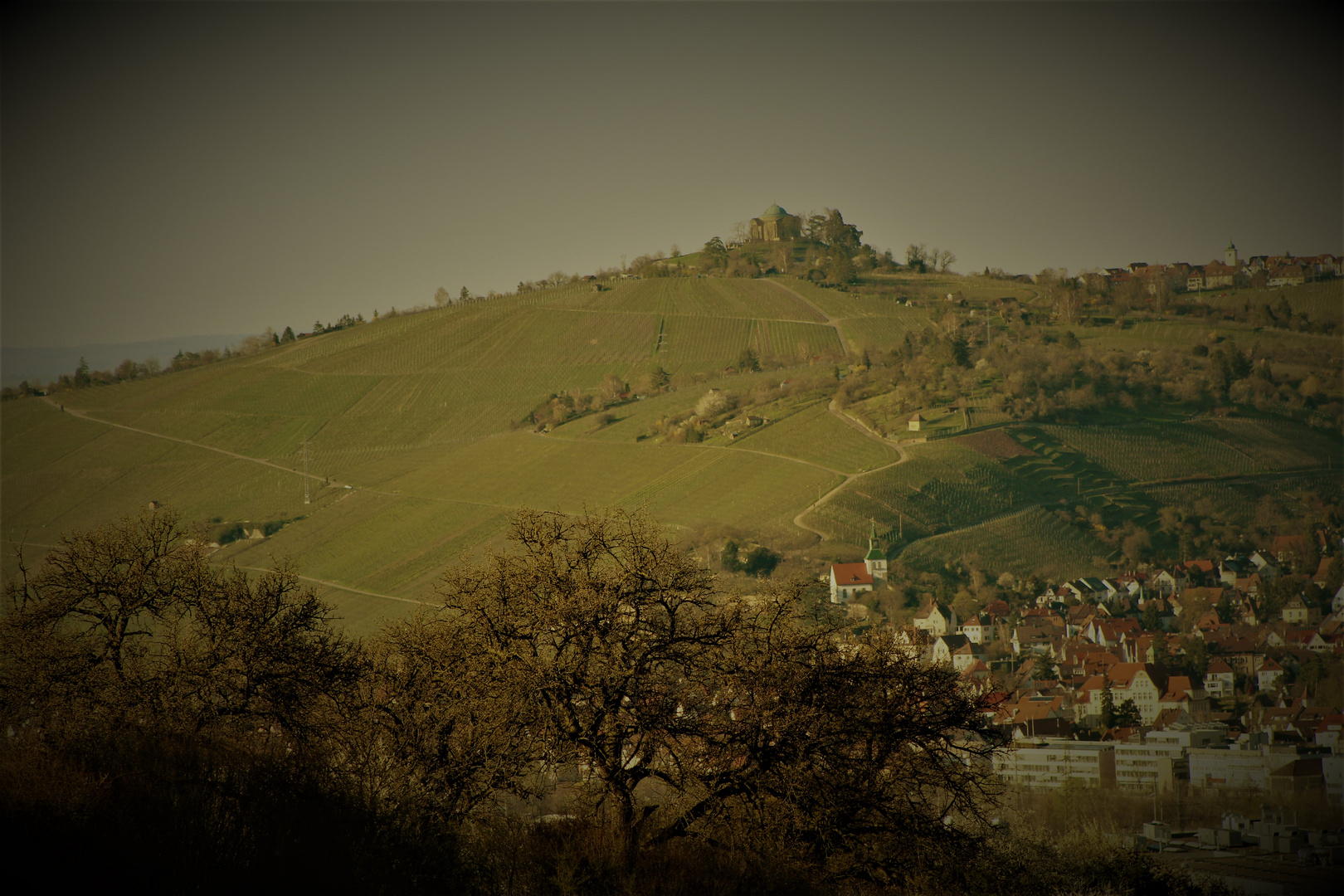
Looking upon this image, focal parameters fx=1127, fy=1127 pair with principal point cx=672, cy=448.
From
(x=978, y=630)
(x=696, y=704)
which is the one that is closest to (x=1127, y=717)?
(x=978, y=630)

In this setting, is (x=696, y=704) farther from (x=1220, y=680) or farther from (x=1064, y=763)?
(x=1220, y=680)

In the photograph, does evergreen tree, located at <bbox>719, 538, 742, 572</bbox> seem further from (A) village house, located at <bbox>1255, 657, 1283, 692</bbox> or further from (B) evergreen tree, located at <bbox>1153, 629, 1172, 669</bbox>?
(A) village house, located at <bbox>1255, 657, 1283, 692</bbox>

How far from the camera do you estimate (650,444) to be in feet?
381

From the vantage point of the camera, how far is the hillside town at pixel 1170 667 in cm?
5722

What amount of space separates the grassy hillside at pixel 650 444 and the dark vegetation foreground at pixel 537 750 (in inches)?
2194

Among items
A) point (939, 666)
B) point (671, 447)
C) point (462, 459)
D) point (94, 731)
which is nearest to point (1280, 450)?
point (671, 447)

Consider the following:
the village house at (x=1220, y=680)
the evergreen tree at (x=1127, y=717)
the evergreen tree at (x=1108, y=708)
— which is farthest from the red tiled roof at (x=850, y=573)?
the village house at (x=1220, y=680)

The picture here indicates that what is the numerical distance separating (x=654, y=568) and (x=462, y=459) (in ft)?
336

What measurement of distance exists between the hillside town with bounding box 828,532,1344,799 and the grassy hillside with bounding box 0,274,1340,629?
21.4 feet

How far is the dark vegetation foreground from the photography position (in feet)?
41.3

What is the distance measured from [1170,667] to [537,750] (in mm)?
74292

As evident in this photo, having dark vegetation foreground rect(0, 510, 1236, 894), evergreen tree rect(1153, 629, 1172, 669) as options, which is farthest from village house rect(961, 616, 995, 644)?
dark vegetation foreground rect(0, 510, 1236, 894)

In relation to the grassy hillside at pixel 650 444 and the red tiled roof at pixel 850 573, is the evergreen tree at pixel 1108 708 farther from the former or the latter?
the grassy hillside at pixel 650 444

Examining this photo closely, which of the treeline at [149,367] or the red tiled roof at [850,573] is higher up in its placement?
the treeline at [149,367]
